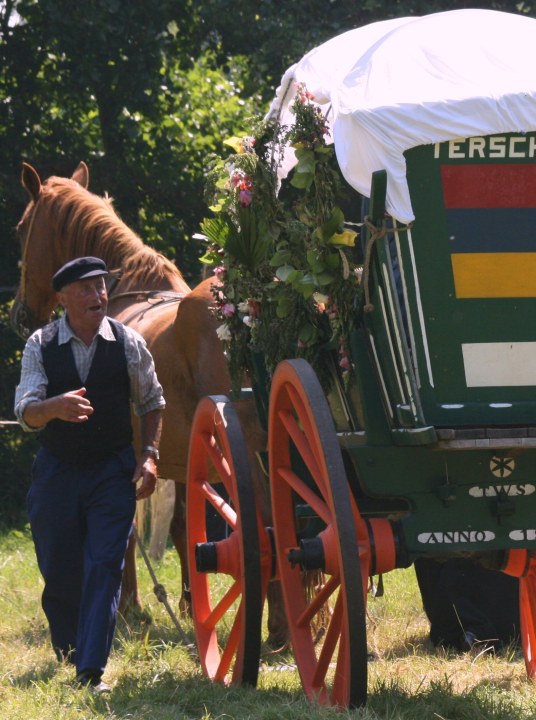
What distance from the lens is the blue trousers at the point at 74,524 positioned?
397 centimetres

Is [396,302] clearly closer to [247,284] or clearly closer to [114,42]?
[247,284]

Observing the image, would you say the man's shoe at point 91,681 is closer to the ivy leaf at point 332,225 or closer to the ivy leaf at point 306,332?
the ivy leaf at point 306,332

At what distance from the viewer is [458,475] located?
10.1 feet

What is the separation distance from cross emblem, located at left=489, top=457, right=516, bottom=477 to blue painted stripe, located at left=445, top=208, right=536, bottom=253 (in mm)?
678

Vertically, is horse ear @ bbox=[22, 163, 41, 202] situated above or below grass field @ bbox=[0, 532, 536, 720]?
above

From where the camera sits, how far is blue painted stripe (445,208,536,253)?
291cm

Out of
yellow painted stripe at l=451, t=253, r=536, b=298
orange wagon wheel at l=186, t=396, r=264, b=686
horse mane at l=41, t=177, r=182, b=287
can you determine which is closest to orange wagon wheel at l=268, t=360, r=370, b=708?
orange wagon wheel at l=186, t=396, r=264, b=686

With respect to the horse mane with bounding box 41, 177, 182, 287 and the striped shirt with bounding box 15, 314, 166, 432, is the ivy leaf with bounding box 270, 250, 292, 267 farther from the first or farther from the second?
the horse mane with bounding box 41, 177, 182, 287

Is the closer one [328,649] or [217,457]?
[328,649]

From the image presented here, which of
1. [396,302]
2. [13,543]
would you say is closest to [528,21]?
[396,302]

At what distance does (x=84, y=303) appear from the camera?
4.09m

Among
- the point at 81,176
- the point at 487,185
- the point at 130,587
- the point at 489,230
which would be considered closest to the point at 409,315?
the point at 489,230

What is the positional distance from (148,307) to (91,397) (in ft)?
5.60

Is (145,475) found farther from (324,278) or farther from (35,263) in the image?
(35,263)
